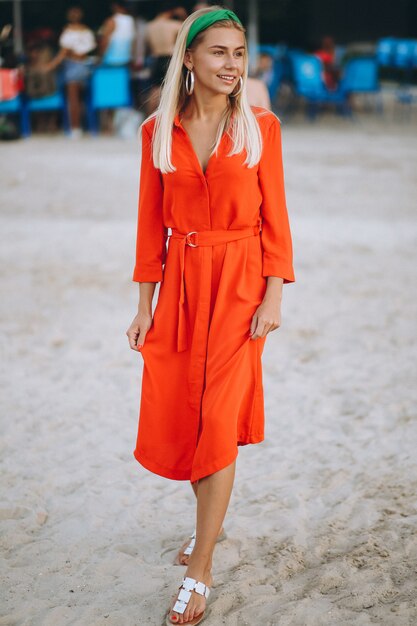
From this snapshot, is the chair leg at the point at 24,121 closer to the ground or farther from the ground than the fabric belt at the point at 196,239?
closer to the ground

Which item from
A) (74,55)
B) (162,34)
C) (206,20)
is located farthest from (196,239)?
(74,55)

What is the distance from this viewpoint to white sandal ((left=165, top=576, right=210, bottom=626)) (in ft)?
7.87

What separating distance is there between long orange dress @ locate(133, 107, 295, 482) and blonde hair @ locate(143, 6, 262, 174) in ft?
0.08

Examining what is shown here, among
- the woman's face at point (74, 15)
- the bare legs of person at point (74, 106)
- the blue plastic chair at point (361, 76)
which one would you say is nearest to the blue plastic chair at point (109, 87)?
the bare legs of person at point (74, 106)

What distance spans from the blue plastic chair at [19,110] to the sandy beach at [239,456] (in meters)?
5.25

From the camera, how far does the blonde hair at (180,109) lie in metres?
2.34

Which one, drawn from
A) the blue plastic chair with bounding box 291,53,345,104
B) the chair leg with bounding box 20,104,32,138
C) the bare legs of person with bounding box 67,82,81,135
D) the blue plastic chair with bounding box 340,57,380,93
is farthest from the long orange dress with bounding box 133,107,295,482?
the blue plastic chair with bounding box 340,57,380,93

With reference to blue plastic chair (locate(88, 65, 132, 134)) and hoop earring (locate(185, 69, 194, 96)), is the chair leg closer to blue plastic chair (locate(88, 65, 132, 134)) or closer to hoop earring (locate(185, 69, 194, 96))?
blue plastic chair (locate(88, 65, 132, 134))

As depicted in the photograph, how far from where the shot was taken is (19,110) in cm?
1285

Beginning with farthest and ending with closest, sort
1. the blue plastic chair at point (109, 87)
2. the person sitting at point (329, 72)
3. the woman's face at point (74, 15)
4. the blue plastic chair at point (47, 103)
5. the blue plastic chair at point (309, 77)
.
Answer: the person sitting at point (329, 72)
the blue plastic chair at point (309, 77)
the blue plastic chair at point (47, 103)
the blue plastic chair at point (109, 87)
the woman's face at point (74, 15)

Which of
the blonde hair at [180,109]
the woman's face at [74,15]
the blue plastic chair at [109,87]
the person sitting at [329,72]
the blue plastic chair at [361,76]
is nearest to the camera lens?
the blonde hair at [180,109]

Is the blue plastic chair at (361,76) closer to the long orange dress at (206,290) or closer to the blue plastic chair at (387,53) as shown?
the blue plastic chair at (387,53)

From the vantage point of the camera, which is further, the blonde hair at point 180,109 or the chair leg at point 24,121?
the chair leg at point 24,121

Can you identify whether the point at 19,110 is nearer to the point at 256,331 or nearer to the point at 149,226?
the point at 149,226
